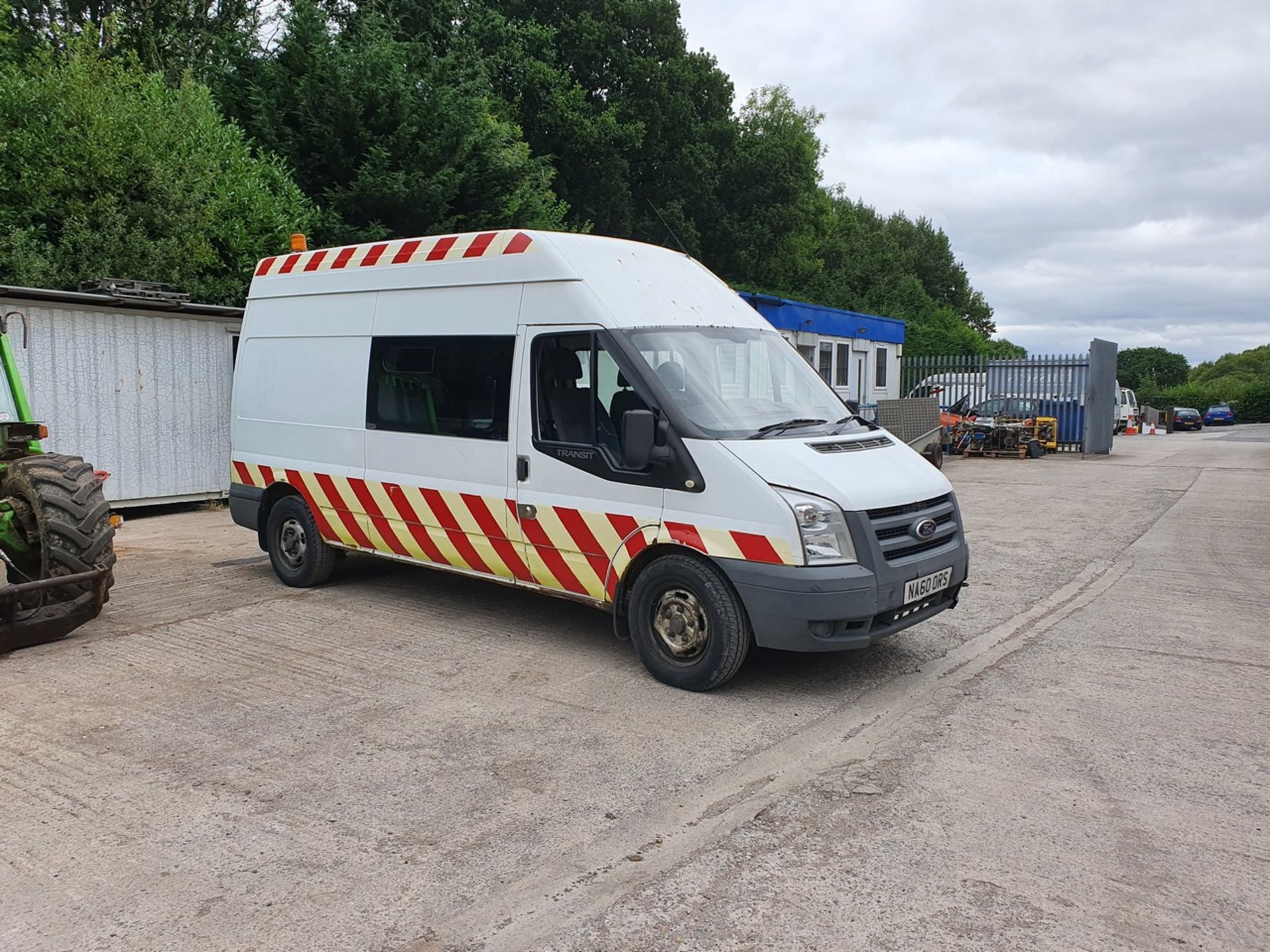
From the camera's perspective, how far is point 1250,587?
26.9ft

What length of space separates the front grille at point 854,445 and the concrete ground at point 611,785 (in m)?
1.35

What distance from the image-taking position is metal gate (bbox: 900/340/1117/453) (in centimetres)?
2392

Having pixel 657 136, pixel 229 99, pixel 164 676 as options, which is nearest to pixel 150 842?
pixel 164 676

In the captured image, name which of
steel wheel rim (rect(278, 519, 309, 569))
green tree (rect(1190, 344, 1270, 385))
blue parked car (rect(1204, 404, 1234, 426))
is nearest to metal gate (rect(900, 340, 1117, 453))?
steel wheel rim (rect(278, 519, 309, 569))

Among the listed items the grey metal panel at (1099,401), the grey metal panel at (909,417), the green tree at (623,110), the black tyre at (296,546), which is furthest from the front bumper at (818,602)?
the green tree at (623,110)

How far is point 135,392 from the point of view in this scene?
470 inches

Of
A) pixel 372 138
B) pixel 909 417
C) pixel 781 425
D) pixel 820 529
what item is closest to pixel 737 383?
pixel 781 425

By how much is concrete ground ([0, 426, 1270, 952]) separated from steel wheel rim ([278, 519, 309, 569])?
2.37 feet

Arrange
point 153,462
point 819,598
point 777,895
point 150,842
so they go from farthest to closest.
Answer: point 153,462
point 819,598
point 150,842
point 777,895

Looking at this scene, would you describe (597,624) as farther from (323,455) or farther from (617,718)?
(323,455)

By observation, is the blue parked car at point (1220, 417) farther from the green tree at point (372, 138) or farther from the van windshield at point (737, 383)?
the van windshield at point (737, 383)

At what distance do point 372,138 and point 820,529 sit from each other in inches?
626

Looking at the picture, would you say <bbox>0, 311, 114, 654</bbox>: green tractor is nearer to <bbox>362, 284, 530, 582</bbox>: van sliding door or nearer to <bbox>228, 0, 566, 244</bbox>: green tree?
<bbox>362, 284, 530, 582</bbox>: van sliding door

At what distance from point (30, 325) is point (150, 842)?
9.27 m
